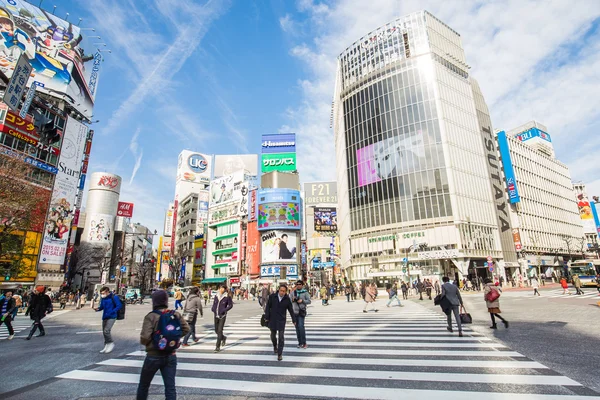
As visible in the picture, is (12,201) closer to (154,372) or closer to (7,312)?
(7,312)

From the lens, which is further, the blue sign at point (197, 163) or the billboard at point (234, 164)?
the blue sign at point (197, 163)

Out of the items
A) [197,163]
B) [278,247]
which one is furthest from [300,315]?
[197,163]

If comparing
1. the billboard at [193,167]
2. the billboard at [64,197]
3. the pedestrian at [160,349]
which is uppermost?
the billboard at [193,167]

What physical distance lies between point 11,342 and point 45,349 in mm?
2765

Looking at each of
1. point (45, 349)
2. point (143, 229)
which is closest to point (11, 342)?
point (45, 349)

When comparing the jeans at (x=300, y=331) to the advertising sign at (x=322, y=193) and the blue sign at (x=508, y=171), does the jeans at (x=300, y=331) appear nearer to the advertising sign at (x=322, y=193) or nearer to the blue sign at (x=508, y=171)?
the blue sign at (x=508, y=171)

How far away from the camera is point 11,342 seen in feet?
34.1

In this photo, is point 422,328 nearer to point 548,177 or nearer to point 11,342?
point 11,342

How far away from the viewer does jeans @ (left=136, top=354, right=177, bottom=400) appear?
374 cm

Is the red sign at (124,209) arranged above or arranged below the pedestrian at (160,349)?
above

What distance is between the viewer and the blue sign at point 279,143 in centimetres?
7031

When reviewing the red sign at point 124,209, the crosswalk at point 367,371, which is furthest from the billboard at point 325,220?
the crosswalk at point 367,371

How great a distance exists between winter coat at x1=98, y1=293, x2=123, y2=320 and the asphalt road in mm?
957

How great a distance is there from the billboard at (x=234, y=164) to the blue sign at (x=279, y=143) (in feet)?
49.3
